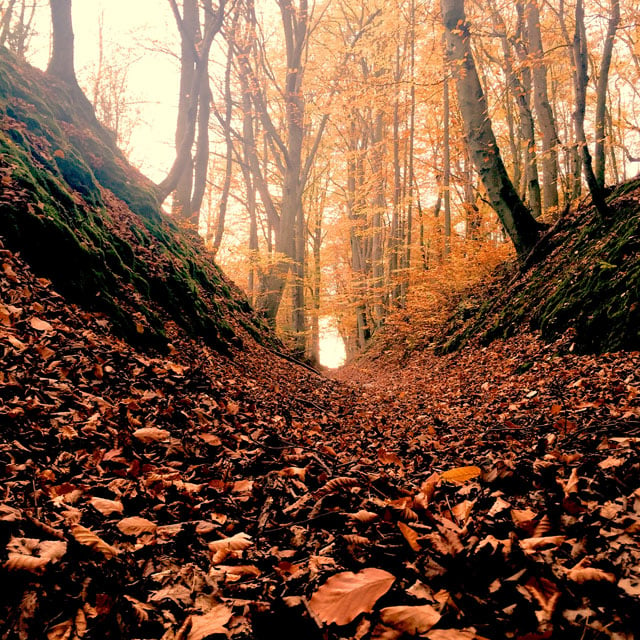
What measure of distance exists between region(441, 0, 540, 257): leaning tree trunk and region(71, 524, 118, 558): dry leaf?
906 centimetres

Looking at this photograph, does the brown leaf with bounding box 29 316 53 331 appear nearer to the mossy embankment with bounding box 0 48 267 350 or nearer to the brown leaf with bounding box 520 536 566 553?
the mossy embankment with bounding box 0 48 267 350

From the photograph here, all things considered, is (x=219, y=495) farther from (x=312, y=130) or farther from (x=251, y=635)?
(x=312, y=130)

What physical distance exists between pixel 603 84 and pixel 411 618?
7966 millimetres

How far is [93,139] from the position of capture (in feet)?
25.4

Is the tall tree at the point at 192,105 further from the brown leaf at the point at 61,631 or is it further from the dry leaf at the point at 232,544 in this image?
the brown leaf at the point at 61,631

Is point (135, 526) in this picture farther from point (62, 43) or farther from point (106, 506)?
point (62, 43)

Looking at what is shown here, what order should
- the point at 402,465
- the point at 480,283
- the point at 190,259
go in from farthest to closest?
the point at 480,283 → the point at 190,259 → the point at 402,465

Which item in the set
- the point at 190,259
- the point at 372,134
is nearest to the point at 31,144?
the point at 190,259

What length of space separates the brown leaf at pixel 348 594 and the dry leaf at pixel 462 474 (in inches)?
46.4

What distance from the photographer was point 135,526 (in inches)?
66.5

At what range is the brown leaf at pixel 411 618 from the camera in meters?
1.10

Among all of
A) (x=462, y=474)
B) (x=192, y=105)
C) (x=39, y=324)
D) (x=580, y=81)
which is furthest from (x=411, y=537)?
(x=192, y=105)

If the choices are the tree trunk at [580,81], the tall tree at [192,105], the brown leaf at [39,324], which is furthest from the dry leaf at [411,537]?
the tall tree at [192,105]

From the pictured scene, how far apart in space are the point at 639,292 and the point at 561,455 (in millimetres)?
3017
